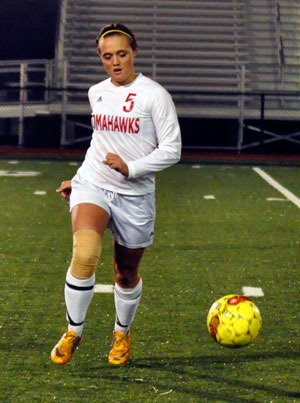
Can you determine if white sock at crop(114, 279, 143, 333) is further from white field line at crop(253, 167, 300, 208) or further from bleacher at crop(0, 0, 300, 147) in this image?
bleacher at crop(0, 0, 300, 147)

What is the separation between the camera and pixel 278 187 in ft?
60.3

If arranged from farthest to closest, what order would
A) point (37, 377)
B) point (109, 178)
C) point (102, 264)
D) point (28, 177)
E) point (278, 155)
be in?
point (278, 155) < point (28, 177) < point (102, 264) < point (109, 178) < point (37, 377)

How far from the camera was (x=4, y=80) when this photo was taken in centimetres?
2872

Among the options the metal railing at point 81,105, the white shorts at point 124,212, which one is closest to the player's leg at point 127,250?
the white shorts at point 124,212

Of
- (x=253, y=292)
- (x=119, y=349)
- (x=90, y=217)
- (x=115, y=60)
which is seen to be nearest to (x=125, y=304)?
(x=119, y=349)

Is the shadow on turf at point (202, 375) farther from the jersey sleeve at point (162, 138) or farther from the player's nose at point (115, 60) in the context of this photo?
the player's nose at point (115, 60)

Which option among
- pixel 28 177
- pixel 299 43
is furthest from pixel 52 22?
pixel 28 177

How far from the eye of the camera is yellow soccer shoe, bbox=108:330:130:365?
696cm

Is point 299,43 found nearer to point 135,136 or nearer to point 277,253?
point 277,253

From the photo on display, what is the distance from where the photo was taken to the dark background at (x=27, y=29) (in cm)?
3022

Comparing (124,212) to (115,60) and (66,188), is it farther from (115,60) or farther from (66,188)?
(115,60)

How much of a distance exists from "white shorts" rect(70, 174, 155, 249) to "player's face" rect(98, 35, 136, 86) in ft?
2.14

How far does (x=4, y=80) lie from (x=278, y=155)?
7313mm

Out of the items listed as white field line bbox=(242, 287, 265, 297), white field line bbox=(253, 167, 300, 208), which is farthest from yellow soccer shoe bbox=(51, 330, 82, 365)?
white field line bbox=(253, 167, 300, 208)
